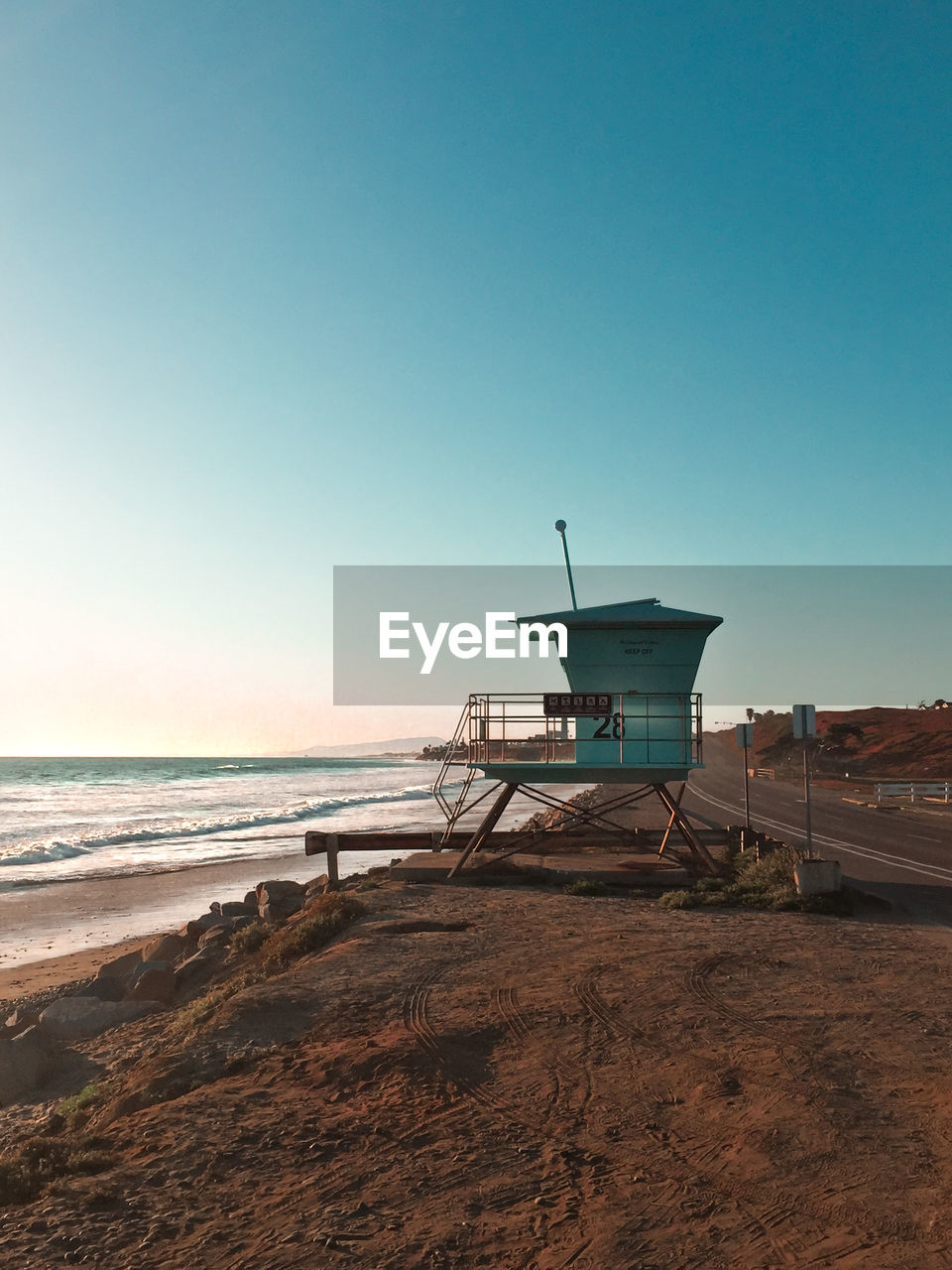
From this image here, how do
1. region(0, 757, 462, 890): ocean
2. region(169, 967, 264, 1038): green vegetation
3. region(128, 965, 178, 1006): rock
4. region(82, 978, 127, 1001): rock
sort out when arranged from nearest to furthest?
region(169, 967, 264, 1038): green vegetation
region(128, 965, 178, 1006): rock
region(82, 978, 127, 1001): rock
region(0, 757, 462, 890): ocean

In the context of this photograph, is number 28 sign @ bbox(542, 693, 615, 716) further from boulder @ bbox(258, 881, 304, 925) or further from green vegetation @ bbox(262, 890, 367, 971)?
boulder @ bbox(258, 881, 304, 925)

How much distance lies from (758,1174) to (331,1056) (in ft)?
13.6

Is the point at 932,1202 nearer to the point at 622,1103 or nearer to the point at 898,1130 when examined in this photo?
the point at 898,1130

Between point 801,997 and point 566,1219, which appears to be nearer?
point 566,1219

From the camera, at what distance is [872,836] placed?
29250 millimetres

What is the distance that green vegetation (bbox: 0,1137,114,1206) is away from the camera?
6430 mm

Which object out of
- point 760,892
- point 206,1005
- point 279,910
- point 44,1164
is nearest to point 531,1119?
point 44,1164

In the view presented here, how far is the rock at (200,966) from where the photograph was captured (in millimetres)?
14312

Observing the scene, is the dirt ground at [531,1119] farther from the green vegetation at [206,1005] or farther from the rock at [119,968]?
the rock at [119,968]

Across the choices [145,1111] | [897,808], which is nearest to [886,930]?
[145,1111]

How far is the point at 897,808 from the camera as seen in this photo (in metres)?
40.7

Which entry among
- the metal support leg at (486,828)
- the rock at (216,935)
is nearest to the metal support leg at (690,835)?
the metal support leg at (486,828)

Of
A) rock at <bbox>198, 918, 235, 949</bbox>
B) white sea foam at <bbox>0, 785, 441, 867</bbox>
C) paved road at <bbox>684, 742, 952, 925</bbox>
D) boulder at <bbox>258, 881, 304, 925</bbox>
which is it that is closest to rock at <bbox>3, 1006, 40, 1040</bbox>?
rock at <bbox>198, 918, 235, 949</bbox>

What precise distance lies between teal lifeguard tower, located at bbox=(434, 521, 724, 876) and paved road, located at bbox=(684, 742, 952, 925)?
5.07 meters
